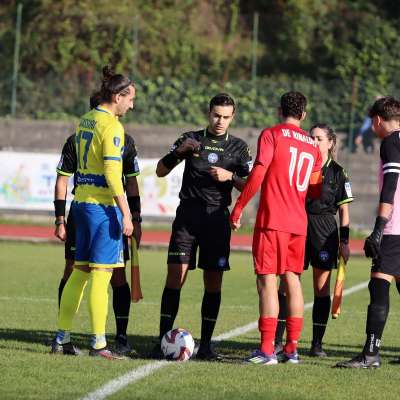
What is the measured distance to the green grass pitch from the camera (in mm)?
7364

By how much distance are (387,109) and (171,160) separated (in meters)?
1.83

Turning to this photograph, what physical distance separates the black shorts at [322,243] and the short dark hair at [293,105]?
5.00ft

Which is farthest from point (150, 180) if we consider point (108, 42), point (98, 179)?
point (98, 179)

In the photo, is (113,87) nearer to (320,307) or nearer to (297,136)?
(297,136)

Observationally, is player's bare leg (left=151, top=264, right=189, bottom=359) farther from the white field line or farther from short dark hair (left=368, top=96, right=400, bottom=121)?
short dark hair (left=368, top=96, right=400, bottom=121)

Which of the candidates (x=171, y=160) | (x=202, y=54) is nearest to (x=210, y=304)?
(x=171, y=160)

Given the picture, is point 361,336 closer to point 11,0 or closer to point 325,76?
point 325,76

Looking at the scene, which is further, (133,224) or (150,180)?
(150,180)

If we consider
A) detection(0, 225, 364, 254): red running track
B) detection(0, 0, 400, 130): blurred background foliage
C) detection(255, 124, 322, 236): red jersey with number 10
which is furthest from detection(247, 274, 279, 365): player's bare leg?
detection(0, 0, 400, 130): blurred background foliage

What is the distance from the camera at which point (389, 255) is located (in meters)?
8.84

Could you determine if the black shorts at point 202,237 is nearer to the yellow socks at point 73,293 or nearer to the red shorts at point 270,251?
the red shorts at point 270,251

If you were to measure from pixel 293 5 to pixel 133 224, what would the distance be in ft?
87.7

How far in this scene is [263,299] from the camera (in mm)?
8766

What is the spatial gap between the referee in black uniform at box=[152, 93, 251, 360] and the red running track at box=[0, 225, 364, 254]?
552 inches
